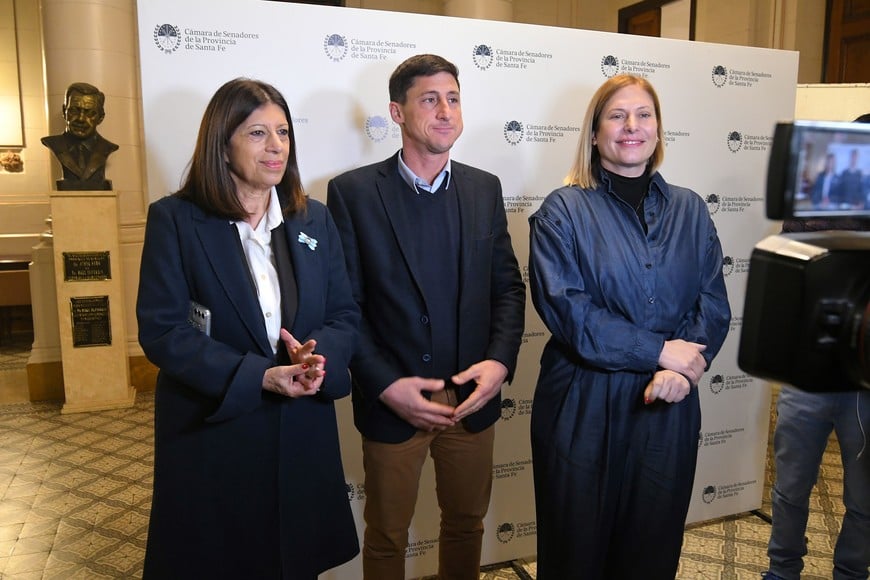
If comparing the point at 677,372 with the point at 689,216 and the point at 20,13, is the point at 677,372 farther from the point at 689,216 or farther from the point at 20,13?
the point at 20,13

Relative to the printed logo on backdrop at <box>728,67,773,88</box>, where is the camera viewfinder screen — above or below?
below

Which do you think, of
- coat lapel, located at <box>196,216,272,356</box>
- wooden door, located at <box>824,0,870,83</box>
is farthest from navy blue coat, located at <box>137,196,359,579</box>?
wooden door, located at <box>824,0,870,83</box>

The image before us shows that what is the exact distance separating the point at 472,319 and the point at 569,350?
0.96 ft

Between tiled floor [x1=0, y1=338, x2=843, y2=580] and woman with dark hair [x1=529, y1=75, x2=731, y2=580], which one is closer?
woman with dark hair [x1=529, y1=75, x2=731, y2=580]

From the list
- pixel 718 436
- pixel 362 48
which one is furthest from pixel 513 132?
pixel 718 436

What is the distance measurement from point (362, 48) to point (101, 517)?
2.42 metres

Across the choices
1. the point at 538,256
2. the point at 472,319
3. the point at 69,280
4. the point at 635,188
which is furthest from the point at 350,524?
the point at 69,280

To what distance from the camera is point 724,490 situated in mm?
3137

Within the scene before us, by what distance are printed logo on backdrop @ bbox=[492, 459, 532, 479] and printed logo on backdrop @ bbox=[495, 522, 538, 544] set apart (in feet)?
0.68

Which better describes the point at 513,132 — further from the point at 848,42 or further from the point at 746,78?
the point at 848,42

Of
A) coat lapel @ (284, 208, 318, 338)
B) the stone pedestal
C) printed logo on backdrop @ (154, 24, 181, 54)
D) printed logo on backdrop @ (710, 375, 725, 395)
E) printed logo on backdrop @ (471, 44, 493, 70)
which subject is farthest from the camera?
the stone pedestal

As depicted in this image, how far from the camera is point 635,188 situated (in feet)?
6.21

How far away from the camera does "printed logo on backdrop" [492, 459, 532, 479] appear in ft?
8.96

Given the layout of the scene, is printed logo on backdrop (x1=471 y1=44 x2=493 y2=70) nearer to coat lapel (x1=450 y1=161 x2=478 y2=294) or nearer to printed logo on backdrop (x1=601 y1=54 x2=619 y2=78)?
printed logo on backdrop (x1=601 y1=54 x2=619 y2=78)
